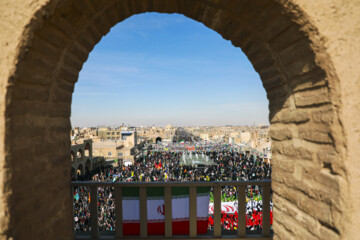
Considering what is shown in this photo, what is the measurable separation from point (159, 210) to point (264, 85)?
2.01 meters

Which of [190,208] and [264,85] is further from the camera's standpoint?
[190,208]

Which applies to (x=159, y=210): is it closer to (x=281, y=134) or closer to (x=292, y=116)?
(x=281, y=134)

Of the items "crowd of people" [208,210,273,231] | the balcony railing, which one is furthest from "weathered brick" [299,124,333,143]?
"crowd of people" [208,210,273,231]

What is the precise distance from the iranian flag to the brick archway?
2.55 ft

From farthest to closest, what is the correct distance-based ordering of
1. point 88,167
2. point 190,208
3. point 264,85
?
point 88,167 < point 190,208 < point 264,85

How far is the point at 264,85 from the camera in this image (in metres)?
2.33

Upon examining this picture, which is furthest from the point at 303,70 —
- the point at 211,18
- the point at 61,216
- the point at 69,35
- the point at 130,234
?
the point at 130,234

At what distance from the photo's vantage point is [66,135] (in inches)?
92.8

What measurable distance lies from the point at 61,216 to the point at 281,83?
246 centimetres

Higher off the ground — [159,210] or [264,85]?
[264,85]

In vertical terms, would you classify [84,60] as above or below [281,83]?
above

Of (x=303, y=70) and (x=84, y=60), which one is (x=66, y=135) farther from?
(x=303, y=70)

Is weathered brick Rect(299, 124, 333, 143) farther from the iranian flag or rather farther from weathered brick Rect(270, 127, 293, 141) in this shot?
the iranian flag

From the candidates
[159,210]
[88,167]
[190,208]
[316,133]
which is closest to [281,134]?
[316,133]
